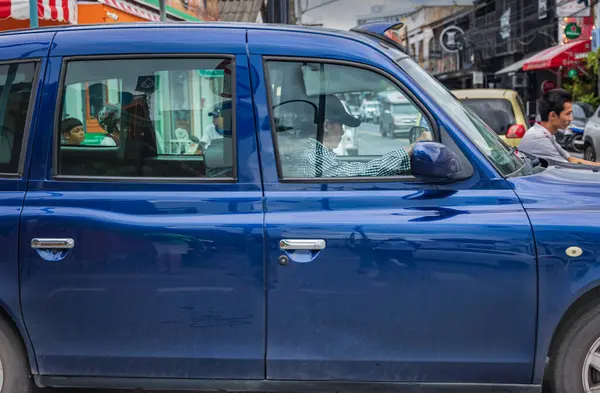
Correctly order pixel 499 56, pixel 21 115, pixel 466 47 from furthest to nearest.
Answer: pixel 466 47, pixel 499 56, pixel 21 115

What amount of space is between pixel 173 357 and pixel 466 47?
6235 cm

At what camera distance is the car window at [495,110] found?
11.6 m

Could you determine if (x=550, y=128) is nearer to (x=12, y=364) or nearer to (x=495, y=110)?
(x=495, y=110)

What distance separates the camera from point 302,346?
135 inches

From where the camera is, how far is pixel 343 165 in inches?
144

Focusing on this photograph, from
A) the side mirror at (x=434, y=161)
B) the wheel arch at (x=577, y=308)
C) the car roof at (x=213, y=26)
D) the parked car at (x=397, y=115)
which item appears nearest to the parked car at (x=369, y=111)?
the parked car at (x=397, y=115)

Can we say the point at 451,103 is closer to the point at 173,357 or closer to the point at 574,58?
the point at 173,357

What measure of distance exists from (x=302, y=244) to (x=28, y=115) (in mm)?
1445

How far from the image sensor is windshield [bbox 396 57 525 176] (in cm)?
361

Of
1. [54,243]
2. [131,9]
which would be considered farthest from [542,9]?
→ [54,243]

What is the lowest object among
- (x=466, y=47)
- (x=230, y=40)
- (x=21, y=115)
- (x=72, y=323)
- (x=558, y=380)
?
(x=558, y=380)

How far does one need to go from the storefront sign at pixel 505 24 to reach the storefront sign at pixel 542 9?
20.4 ft

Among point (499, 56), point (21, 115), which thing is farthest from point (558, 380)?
point (499, 56)

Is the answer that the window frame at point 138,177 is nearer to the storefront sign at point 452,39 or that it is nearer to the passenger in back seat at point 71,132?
the passenger in back seat at point 71,132
